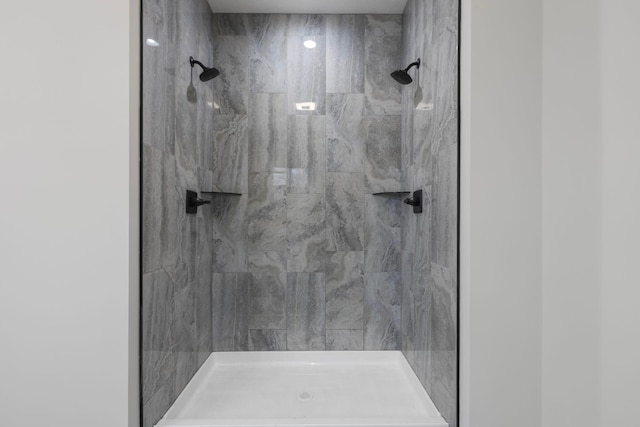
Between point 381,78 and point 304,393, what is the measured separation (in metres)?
1.77

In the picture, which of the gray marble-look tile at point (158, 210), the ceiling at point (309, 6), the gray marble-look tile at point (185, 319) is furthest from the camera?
the ceiling at point (309, 6)

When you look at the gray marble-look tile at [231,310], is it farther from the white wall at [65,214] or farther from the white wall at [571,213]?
the white wall at [571,213]

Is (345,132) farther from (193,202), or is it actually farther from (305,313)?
(305,313)

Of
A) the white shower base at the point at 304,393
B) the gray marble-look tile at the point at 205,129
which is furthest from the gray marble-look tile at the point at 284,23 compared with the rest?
the white shower base at the point at 304,393

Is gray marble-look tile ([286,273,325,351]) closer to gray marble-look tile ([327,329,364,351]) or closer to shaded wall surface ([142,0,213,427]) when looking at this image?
gray marble-look tile ([327,329,364,351])

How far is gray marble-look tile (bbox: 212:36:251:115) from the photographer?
2.21 meters

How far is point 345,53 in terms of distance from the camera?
222 cm

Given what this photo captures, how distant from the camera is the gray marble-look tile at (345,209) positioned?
87.7 inches

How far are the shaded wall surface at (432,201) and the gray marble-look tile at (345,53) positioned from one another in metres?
0.27

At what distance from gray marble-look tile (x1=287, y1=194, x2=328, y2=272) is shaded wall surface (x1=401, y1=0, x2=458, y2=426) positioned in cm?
48

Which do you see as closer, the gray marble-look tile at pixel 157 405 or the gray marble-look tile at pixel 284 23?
the gray marble-look tile at pixel 157 405

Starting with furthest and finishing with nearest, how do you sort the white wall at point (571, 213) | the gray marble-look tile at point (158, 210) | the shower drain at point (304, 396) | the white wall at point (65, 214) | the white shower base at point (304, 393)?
the shower drain at point (304, 396) → the white shower base at point (304, 393) → the gray marble-look tile at point (158, 210) → the white wall at point (65, 214) → the white wall at point (571, 213)

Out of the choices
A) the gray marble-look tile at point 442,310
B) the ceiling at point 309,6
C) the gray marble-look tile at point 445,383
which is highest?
the ceiling at point 309,6

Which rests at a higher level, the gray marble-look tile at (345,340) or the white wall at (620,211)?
the white wall at (620,211)
